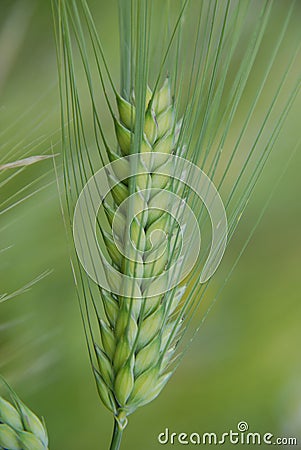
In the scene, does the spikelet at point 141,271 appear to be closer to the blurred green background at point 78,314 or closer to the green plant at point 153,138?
the green plant at point 153,138

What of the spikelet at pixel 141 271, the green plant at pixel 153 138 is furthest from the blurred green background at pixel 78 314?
the spikelet at pixel 141 271

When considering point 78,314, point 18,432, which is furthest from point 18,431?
point 78,314

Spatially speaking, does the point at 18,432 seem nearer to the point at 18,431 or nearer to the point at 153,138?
the point at 18,431

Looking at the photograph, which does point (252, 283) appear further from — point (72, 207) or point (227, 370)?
point (72, 207)

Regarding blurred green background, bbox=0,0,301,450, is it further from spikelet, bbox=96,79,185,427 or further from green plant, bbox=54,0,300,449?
spikelet, bbox=96,79,185,427

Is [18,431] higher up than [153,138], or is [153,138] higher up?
[153,138]

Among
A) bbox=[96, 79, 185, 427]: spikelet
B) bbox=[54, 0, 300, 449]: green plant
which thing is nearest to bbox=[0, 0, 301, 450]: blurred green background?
bbox=[54, 0, 300, 449]: green plant

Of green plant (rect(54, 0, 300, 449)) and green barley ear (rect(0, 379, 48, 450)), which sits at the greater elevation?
green plant (rect(54, 0, 300, 449))
